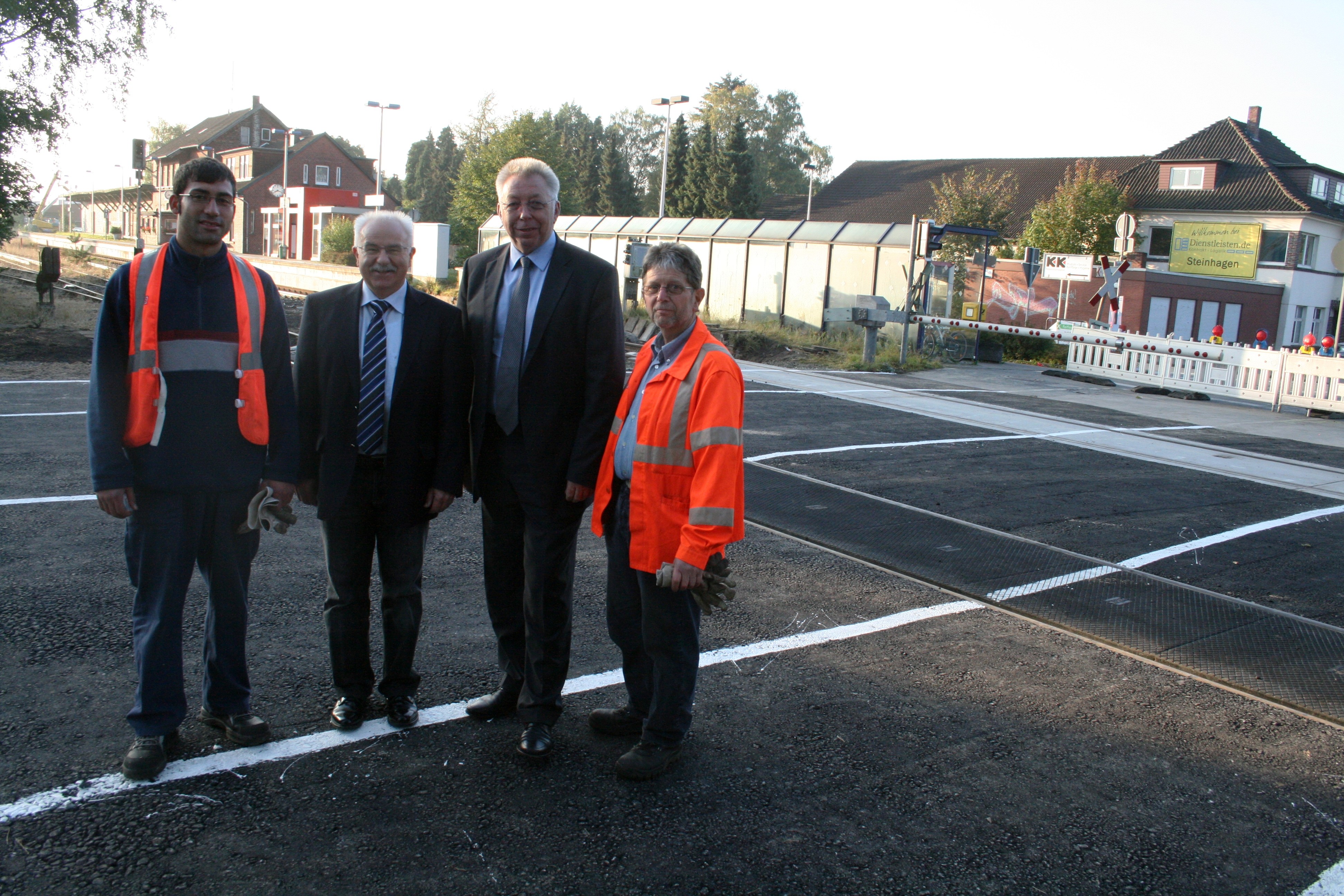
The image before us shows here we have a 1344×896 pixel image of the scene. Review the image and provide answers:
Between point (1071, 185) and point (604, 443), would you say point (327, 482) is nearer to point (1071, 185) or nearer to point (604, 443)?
point (604, 443)

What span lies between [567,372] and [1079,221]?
38.5 m

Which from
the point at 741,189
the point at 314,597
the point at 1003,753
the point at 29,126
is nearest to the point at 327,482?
the point at 314,597

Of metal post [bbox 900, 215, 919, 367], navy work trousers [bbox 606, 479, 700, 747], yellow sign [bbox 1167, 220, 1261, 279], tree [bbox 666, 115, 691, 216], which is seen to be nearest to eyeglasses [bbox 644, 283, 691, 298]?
navy work trousers [bbox 606, 479, 700, 747]

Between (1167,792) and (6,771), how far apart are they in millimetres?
3950

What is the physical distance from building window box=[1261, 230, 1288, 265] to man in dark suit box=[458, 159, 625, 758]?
1872 inches

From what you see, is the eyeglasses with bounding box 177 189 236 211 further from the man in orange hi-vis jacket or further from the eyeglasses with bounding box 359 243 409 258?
the man in orange hi-vis jacket

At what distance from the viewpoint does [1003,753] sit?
3854 mm

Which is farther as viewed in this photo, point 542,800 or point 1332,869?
point 542,800

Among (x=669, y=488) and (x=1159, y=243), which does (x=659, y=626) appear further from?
(x=1159, y=243)

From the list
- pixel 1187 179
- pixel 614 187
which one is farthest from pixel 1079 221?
pixel 614 187

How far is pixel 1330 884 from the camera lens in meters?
3.05

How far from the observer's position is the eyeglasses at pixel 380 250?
3.65 metres

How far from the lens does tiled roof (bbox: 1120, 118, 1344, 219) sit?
43.3 meters

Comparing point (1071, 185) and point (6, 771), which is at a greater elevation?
point (1071, 185)
